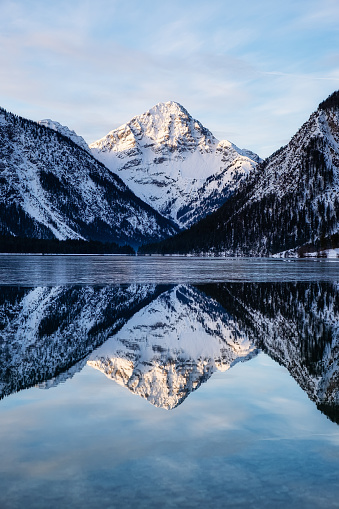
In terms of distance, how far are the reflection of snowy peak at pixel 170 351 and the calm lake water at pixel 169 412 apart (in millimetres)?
89

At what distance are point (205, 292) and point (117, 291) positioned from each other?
9209 mm

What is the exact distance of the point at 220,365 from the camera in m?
25.0

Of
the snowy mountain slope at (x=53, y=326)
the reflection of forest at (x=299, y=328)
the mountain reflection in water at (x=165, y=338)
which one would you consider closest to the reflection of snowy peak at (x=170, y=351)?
the mountain reflection in water at (x=165, y=338)

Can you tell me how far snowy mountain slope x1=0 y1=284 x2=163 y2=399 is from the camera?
22984mm

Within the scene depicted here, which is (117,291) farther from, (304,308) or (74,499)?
(74,499)

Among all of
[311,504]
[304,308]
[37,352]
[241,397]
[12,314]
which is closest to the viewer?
[311,504]

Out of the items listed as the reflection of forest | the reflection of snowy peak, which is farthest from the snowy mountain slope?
the reflection of forest

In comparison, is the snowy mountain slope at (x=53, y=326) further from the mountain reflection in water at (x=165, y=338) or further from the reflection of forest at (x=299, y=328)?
the reflection of forest at (x=299, y=328)

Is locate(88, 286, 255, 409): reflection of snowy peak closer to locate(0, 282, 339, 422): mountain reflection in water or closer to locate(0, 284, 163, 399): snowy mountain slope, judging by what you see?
locate(0, 282, 339, 422): mountain reflection in water

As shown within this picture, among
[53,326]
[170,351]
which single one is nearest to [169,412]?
[170,351]

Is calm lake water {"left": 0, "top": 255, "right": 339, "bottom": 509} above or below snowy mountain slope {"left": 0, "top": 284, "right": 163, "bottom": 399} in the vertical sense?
below

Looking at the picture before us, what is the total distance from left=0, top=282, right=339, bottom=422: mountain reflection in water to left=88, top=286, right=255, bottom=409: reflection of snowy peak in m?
0.04

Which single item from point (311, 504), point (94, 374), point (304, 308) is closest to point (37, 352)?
point (94, 374)

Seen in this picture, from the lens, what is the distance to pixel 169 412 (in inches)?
688
